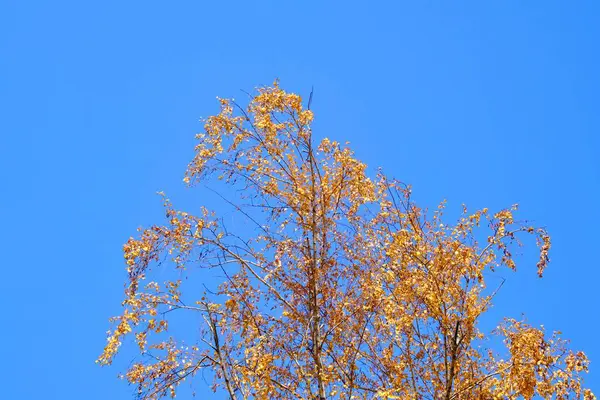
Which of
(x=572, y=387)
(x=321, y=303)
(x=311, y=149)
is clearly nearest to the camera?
(x=572, y=387)

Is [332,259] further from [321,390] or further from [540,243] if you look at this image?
[540,243]

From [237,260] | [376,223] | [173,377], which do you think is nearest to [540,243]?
[376,223]

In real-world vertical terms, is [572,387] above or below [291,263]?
below

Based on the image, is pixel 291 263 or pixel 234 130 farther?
pixel 234 130

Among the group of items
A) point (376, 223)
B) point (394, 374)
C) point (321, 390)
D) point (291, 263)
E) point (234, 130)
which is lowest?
point (321, 390)

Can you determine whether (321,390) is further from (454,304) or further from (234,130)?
(234,130)

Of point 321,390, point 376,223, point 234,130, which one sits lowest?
point 321,390

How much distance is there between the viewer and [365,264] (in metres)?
7.57

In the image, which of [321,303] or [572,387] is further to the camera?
[321,303]

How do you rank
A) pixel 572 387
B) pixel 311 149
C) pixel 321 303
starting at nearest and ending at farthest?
pixel 572 387, pixel 321 303, pixel 311 149

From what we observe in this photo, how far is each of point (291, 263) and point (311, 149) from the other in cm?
124

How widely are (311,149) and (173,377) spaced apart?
8.81ft

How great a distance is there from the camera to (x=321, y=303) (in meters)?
7.18

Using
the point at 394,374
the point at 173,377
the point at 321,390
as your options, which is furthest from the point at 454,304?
the point at 173,377
